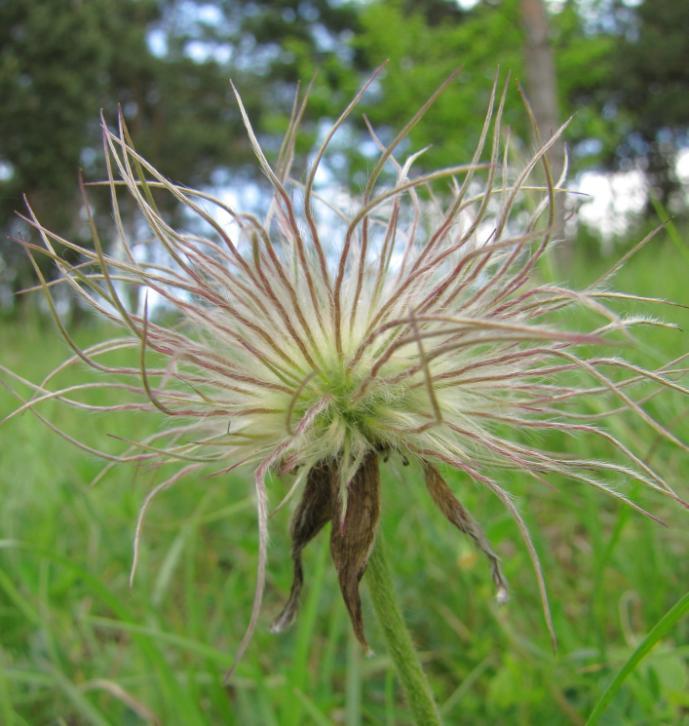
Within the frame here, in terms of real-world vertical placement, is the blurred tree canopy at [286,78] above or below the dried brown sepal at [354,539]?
above

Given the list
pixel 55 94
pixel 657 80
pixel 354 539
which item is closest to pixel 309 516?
pixel 354 539

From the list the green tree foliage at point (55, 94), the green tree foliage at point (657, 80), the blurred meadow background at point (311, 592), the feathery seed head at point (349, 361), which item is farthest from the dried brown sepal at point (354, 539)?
the green tree foliage at point (657, 80)

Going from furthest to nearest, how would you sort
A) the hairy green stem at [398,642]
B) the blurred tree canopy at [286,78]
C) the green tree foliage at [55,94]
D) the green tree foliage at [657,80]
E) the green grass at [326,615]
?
the green tree foliage at [657,80], the green tree foliage at [55,94], the blurred tree canopy at [286,78], the green grass at [326,615], the hairy green stem at [398,642]

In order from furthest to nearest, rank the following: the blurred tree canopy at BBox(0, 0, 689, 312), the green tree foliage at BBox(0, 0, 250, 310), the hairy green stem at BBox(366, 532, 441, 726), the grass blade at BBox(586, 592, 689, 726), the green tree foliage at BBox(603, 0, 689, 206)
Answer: the green tree foliage at BBox(603, 0, 689, 206) → the green tree foliage at BBox(0, 0, 250, 310) → the blurred tree canopy at BBox(0, 0, 689, 312) → the hairy green stem at BBox(366, 532, 441, 726) → the grass blade at BBox(586, 592, 689, 726)

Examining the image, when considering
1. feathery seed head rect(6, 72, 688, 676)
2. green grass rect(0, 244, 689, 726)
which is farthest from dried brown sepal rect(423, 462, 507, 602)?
green grass rect(0, 244, 689, 726)

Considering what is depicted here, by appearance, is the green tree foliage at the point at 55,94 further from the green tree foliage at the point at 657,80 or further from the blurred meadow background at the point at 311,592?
the green tree foliage at the point at 657,80

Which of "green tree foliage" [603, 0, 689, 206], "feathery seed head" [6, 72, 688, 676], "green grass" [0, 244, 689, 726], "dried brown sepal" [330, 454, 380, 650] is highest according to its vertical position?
"green tree foliage" [603, 0, 689, 206]

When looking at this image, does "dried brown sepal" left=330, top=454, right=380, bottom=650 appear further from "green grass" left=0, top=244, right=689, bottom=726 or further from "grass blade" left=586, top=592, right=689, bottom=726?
"grass blade" left=586, top=592, right=689, bottom=726
